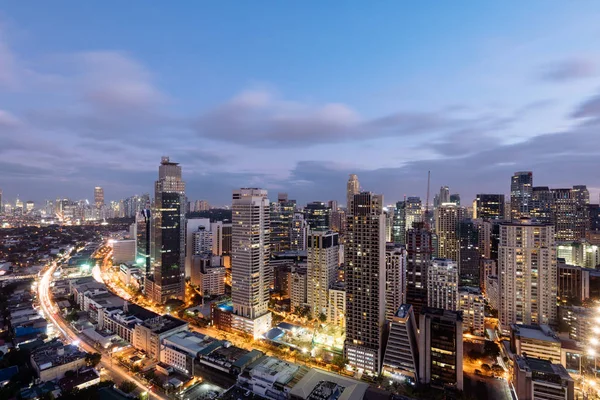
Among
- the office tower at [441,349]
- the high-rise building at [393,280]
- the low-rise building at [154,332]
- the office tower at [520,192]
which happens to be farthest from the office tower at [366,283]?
the office tower at [520,192]

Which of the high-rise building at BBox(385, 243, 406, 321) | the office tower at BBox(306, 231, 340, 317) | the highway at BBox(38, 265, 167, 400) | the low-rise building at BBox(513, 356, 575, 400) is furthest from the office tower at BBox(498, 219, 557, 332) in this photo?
the highway at BBox(38, 265, 167, 400)

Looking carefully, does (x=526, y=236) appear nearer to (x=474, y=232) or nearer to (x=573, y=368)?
(x=573, y=368)

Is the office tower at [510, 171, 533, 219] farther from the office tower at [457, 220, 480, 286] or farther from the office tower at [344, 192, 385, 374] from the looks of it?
the office tower at [344, 192, 385, 374]

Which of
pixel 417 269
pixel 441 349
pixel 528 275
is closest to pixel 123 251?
pixel 417 269

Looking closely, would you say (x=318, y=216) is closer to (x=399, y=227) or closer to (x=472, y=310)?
(x=399, y=227)

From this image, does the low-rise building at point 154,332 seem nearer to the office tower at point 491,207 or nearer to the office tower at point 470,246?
the office tower at point 470,246

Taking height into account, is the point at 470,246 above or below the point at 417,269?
above
